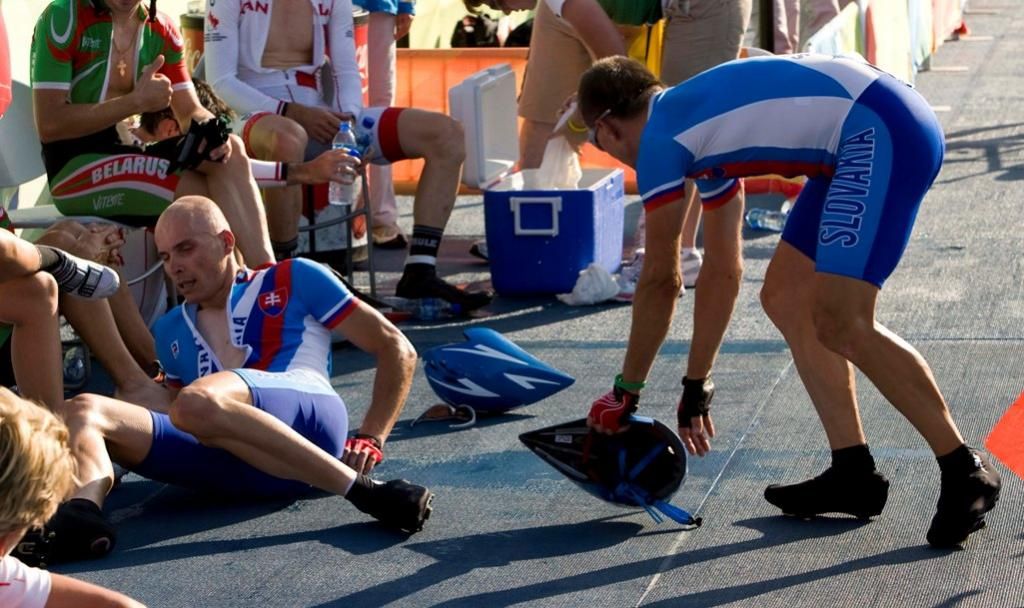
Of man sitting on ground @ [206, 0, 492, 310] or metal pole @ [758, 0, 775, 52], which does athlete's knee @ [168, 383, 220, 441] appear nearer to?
man sitting on ground @ [206, 0, 492, 310]

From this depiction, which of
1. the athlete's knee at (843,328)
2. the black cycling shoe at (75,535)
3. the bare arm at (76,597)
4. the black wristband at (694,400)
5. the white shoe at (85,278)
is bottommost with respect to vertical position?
the black cycling shoe at (75,535)

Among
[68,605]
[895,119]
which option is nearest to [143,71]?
[895,119]

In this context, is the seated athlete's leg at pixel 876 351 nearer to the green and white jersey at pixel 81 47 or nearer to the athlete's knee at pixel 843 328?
the athlete's knee at pixel 843 328

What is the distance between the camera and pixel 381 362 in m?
5.02

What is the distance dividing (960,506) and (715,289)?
0.87 m

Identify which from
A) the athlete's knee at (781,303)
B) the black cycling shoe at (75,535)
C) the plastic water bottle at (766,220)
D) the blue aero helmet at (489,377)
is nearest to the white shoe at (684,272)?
the plastic water bottle at (766,220)

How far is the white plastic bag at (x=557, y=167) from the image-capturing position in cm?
782

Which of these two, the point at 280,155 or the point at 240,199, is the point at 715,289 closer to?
the point at 240,199

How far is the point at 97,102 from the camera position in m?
6.50

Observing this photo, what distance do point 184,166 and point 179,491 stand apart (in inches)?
64.4

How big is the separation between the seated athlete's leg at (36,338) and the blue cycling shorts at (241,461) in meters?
0.57

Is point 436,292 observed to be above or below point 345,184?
below

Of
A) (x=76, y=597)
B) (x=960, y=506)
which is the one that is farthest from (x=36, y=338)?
(x=960, y=506)

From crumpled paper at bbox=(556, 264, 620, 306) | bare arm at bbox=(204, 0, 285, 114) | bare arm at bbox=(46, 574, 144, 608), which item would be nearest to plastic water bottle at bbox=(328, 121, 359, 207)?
→ bare arm at bbox=(204, 0, 285, 114)
